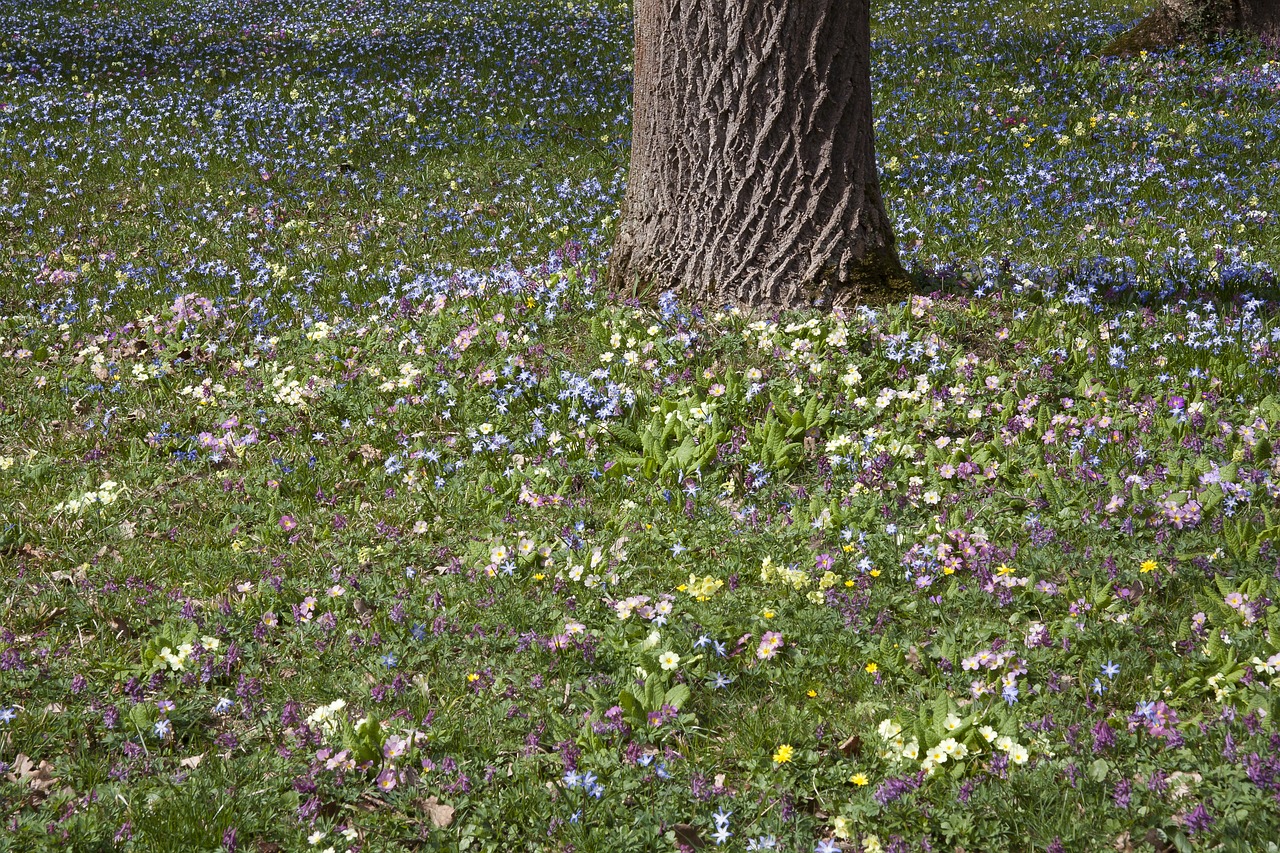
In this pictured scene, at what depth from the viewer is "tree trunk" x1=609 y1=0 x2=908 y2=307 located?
5.26m

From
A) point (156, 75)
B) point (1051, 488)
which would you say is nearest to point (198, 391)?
point (1051, 488)

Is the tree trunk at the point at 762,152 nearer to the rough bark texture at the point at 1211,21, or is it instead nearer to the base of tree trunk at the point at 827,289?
the base of tree trunk at the point at 827,289

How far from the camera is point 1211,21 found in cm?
1156

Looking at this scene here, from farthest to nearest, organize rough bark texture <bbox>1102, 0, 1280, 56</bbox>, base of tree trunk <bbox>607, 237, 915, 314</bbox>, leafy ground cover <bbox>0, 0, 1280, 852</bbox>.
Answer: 1. rough bark texture <bbox>1102, 0, 1280, 56</bbox>
2. base of tree trunk <bbox>607, 237, 915, 314</bbox>
3. leafy ground cover <bbox>0, 0, 1280, 852</bbox>

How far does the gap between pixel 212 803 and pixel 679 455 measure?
2439mm

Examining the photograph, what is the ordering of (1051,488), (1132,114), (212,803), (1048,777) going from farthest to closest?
(1132,114)
(1051,488)
(212,803)
(1048,777)

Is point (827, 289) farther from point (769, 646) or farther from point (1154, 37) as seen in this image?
point (1154, 37)

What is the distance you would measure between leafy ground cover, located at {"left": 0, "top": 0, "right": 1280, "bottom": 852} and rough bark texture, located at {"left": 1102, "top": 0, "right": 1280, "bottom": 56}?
3.37 metres

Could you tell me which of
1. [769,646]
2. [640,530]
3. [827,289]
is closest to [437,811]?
[769,646]

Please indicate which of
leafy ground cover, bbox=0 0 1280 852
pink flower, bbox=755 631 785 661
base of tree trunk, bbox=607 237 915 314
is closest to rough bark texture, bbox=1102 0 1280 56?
leafy ground cover, bbox=0 0 1280 852

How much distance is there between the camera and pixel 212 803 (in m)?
2.97

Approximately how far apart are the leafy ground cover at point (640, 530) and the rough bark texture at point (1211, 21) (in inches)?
133

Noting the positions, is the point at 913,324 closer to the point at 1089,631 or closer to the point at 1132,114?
the point at 1089,631

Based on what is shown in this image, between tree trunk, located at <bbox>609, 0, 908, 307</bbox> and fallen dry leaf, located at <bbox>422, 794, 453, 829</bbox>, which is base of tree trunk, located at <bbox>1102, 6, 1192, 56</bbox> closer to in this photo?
tree trunk, located at <bbox>609, 0, 908, 307</bbox>
